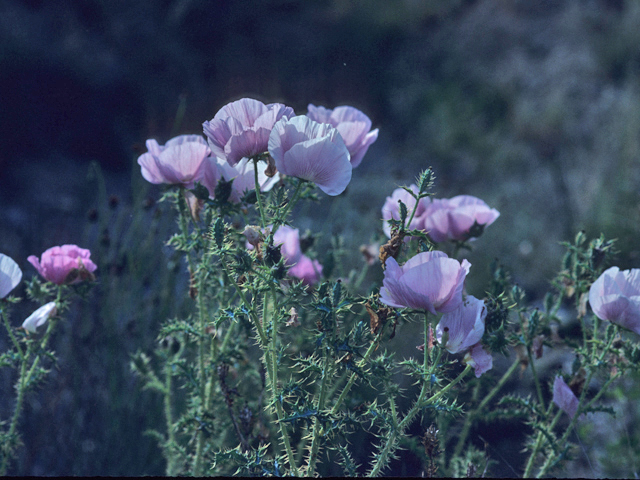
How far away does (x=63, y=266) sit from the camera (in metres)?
1.10

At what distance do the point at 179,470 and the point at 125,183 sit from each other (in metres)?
3.69

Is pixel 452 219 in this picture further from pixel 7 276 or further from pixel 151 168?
pixel 7 276

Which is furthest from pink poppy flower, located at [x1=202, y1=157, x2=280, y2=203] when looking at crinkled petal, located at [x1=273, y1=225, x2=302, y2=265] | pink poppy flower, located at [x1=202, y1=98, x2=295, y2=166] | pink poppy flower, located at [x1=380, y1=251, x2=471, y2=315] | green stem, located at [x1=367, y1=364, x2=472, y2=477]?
green stem, located at [x1=367, y1=364, x2=472, y2=477]

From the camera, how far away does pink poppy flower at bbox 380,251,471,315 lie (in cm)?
81

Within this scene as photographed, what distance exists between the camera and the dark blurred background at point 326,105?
214 centimetres

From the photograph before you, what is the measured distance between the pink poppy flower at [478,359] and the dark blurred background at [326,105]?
1.09m

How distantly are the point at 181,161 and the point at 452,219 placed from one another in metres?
0.58

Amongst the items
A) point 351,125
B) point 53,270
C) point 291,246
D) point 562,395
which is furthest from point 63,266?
point 562,395

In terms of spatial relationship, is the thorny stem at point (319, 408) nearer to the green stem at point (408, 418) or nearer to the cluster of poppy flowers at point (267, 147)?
the green stem at point (408, 418)

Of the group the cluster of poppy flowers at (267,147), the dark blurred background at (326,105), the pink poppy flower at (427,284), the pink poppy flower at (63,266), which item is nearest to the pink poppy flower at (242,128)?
→ the cluster of poppy flowers at (267,147)

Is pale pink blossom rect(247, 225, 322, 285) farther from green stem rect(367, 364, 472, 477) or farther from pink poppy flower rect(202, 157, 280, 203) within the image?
green stem rect(367, 364, 472, 477)

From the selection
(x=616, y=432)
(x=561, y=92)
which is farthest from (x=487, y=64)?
(x=616, y=432)

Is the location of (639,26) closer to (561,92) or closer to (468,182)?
(561,92)

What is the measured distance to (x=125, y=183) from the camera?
15.3 ft
